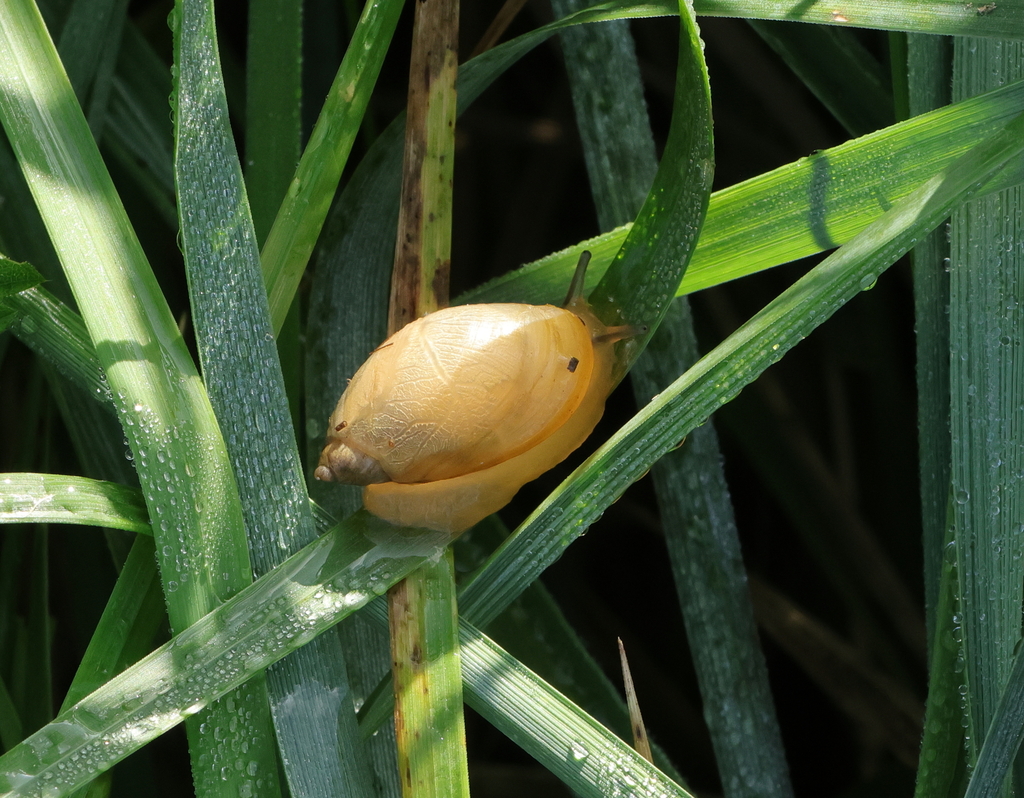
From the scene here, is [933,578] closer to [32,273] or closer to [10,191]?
[32,273]

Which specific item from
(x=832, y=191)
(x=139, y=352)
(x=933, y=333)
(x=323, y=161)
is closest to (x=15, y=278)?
(x=139, y=352)

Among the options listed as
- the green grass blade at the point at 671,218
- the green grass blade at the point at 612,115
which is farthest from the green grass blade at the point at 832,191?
the green grass blade at the point at 612,115

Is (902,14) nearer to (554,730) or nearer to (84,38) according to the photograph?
(554,730)

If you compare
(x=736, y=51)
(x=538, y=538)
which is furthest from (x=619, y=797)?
(x=736, y=51)

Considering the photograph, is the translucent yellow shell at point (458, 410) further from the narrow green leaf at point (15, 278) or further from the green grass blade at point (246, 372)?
the narrow green leaf at point (15, 278)

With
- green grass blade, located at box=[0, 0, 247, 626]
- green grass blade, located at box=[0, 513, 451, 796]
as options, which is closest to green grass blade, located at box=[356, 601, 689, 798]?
green grass blade, located at box=[0, 513, 451, 796]

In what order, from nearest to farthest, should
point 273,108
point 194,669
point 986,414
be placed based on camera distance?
point 194,669 < point 986,414 < point 273,108
